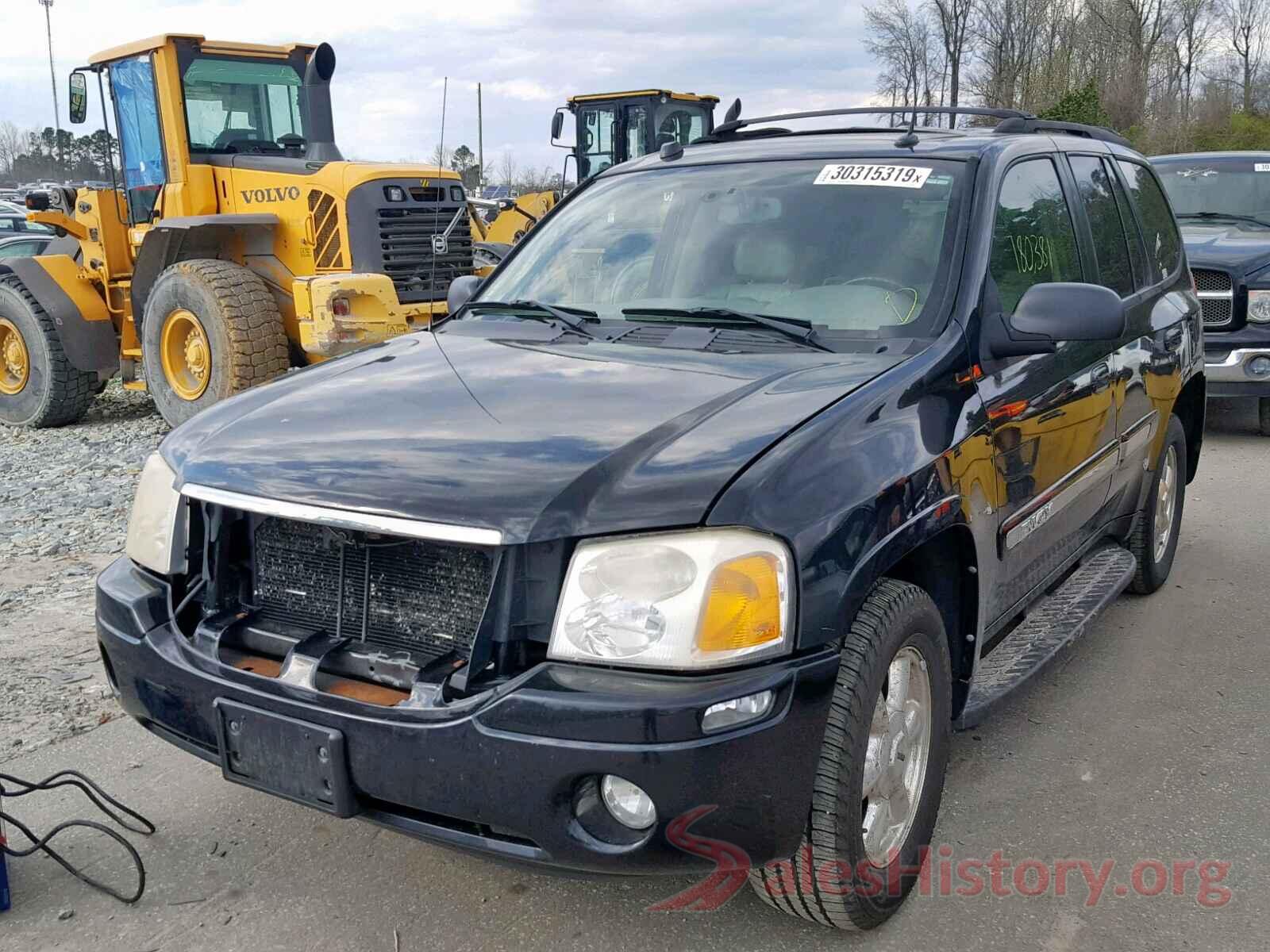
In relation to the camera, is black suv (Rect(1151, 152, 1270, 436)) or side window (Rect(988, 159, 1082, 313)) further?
black suv (Rect(1151, 152, 1270, 436))

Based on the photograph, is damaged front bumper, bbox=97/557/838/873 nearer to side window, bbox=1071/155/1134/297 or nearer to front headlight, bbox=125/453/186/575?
front headlight, bbox=125/453/186/575

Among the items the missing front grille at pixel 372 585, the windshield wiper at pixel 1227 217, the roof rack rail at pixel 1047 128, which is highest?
the roof rack rail at pixel 1047 128

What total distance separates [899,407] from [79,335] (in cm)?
859

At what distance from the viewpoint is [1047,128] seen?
4.23 m

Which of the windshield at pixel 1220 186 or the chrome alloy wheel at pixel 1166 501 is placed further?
the windshield at pixel 1220 186

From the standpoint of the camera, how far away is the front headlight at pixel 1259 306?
8.34 metres

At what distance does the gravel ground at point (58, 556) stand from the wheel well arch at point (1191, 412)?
4506 millimetres

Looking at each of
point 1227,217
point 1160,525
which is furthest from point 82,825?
point 1227,217

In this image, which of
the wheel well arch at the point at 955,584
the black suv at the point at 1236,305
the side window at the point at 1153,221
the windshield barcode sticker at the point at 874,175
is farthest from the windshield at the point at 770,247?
the black suv at the point at 1236,305

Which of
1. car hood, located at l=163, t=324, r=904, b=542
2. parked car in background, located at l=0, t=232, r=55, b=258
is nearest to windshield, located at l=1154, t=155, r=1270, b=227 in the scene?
car hood, located at l=163, t=324, r=904, b=542

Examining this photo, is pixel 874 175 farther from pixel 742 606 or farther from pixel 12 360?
pixel 12 360

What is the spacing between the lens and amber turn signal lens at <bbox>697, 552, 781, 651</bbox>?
2211 millimetres

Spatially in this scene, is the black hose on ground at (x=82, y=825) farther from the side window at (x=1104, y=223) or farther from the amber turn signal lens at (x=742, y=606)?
the side window at (x=1104, y=223)

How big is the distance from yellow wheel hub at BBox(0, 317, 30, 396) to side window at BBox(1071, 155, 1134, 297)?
27.9ft
